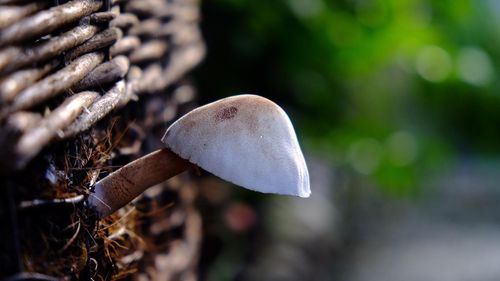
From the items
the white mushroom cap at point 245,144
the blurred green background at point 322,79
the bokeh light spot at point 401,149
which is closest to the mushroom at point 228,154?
the white mushroom cap at point 245,144

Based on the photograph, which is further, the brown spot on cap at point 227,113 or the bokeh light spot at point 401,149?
the bokeh light spot at point 401,149

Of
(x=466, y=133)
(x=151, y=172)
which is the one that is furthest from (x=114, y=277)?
(x=466, y=133)

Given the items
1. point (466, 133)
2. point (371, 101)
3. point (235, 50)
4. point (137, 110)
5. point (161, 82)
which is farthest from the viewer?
point (466, 133)

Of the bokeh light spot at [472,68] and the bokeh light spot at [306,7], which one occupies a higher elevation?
the bokeh light spot at [306,7]

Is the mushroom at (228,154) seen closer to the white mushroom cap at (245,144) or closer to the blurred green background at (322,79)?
the white mushroom cap at (245,144)

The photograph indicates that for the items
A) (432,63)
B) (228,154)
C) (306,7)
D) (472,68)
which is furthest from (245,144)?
(472,68)

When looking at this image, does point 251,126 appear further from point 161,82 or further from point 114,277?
point 161,82
